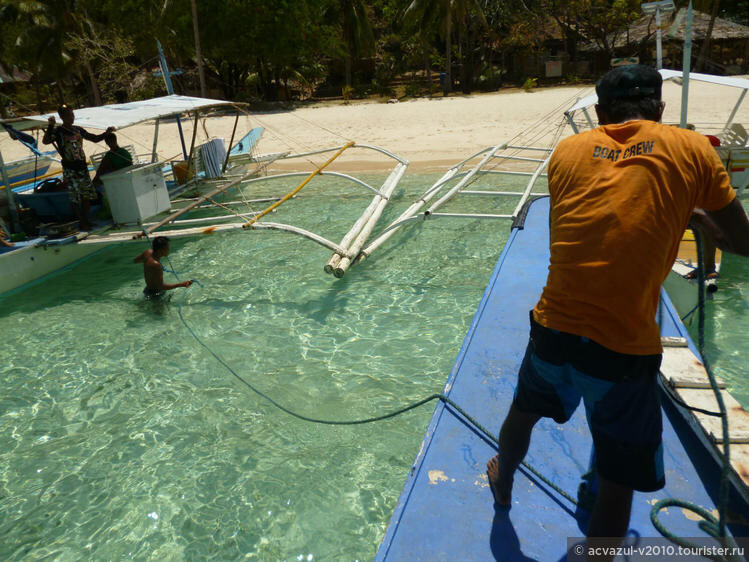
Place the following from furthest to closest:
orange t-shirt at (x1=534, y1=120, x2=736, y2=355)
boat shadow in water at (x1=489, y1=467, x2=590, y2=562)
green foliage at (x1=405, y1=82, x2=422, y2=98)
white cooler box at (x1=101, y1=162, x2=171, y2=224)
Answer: green foliage at (x1=405, y1=82, x2=422, y2=98) < white cooler box at (x1=101, y1=162, x2=171, y2=224) < boat shadow in water at (x1=489, y1=467, x2=590, y2=562) < orange t-shirt at (x1=534, y1=120, x2=736, y2=355)

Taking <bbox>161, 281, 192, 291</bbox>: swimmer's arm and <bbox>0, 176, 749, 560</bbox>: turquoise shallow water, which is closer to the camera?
<bbox>0, 176, 749, 560</bbox>: turquoise shallow water

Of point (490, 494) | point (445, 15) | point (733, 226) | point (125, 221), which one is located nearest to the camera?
point (733, 226)

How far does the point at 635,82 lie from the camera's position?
1698mm

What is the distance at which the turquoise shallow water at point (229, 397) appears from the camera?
128 inches

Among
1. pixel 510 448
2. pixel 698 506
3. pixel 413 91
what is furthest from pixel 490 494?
pixel 413 91

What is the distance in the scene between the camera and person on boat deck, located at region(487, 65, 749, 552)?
1.53 meters

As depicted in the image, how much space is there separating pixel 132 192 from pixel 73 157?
2.85ft

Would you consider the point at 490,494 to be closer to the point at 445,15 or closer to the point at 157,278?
the point at 157,278

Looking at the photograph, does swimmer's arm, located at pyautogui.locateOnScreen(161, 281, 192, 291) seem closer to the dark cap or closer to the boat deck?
the boat deck

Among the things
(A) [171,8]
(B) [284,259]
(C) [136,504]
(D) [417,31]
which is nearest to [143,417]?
(C) [136,504]

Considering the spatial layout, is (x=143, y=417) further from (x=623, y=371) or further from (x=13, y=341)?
(x=623, y=371)

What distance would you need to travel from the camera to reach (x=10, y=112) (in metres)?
26.5

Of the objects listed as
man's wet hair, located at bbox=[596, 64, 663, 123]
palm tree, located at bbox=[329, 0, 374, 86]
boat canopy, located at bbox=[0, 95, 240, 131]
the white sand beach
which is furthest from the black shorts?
palm tree, located at bbox=[329, 0, 374, 86]

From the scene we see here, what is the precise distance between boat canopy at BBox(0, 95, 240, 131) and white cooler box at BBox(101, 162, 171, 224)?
2.11 feet
